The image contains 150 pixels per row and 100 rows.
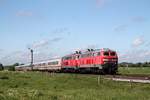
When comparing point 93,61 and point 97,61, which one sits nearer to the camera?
point 97,61

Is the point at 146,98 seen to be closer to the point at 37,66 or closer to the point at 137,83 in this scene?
the point at 137,83

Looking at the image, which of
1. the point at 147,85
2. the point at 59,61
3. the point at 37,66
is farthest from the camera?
the point at 37,66

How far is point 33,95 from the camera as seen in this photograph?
894 inches

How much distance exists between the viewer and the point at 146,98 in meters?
21.7

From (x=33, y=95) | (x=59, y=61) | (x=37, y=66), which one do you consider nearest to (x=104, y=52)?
(x=59, y=61)

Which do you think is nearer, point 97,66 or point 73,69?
point 97,66

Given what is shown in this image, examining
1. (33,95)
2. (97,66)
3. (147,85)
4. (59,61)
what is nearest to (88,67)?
(97,66)

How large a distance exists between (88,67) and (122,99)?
40.4 m

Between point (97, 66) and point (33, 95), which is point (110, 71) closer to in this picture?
point (97, 66)

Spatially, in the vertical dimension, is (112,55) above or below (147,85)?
above

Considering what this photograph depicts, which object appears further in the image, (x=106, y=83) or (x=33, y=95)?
(x=106, y=83)

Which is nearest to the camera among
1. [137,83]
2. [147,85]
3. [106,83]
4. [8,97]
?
[8,97]

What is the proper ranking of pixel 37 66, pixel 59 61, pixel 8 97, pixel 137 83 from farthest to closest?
pixel 37 66 → pixel 59 61 → pixel 137 83 → pixel 8 97

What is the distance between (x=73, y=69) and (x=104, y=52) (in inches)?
647
